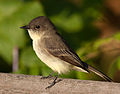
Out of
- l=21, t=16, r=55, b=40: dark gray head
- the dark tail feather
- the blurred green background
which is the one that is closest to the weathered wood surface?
the dark tail feather

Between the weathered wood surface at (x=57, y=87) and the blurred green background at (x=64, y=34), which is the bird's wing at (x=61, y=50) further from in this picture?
the weathered wood surface at (x=57, y=87)

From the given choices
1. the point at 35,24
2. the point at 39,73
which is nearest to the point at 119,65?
the point at 39,73

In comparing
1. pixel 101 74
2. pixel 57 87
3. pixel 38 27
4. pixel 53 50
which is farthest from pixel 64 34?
pixel 57 87

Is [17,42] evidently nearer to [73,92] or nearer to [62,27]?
[62,27]

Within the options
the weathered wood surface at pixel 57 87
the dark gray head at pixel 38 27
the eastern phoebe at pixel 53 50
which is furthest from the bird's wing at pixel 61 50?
the weathered wood surface at pixel 57 87

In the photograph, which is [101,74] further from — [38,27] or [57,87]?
[38,27]

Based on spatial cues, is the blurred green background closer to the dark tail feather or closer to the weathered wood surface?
the dark tail feather
